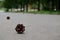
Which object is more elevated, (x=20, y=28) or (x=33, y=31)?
(x=20, y=28)

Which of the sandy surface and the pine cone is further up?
the pine cone

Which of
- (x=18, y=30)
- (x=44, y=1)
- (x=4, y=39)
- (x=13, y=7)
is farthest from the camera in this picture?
(x=13, y=7)

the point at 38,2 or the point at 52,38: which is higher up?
the point at 52,38

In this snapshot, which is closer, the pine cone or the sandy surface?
the sandy surface

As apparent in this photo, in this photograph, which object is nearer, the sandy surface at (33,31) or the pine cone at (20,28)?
the sandy surface at (33,31)

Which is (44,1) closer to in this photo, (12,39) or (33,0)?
(33,0)

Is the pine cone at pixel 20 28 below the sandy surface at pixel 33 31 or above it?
above

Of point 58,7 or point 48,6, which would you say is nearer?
point 58,7

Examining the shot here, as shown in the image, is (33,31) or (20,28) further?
(33,31)

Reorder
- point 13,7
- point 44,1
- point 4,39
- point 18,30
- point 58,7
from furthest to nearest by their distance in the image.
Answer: point 13,7
point 44,1
point 58,7
point 18,30
point 4,39

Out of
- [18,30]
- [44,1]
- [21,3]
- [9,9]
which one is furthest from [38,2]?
[18,30]

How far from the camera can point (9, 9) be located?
2953cm

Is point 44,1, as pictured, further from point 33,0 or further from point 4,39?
point 4,39

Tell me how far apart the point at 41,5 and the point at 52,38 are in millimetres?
23747
